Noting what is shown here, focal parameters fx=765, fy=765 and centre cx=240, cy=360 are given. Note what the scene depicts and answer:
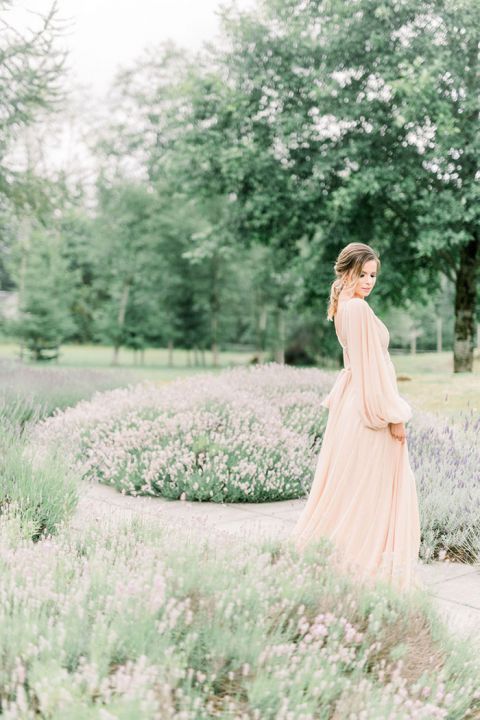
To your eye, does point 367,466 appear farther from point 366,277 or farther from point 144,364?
point 144,364

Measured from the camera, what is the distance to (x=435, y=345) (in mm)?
49688

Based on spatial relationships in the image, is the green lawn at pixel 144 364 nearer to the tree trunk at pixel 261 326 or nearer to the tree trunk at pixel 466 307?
the tree trunk at pixel 261 326

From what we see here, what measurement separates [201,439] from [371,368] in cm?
379

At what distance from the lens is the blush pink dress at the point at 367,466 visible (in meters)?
4.54

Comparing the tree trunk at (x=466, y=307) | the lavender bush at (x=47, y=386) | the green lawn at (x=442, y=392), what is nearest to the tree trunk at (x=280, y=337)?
the tree trunk at (x=466, y=307)

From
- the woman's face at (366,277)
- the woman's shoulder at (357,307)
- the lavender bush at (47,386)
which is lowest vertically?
the lavender bush at (47,386)

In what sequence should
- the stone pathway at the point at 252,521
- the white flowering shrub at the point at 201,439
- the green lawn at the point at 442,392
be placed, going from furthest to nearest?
the green lawn at the point at 442,392, the white flowering shrub at the point at 201,439, the stone pathway at the point at 252,521

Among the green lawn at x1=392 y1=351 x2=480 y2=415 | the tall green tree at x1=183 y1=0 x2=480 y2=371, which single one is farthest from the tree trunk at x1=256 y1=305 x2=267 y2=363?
the green lawn at x1=392 y1=351 x2=480 y2=415

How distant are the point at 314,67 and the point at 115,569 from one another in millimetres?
17759

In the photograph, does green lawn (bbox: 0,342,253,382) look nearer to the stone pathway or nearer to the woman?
the stone pathway

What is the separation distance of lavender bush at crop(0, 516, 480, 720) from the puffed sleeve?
3.56 feet

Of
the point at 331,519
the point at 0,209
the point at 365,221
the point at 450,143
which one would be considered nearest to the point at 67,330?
the point at 0,209

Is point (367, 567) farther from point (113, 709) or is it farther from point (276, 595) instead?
point (113, 709)

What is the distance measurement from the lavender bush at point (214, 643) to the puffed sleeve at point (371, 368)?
1.08m
